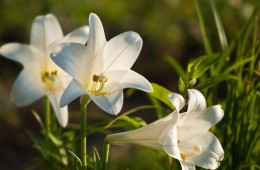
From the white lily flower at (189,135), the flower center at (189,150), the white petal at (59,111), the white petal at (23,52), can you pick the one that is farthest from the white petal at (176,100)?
the white petal at (23,52)

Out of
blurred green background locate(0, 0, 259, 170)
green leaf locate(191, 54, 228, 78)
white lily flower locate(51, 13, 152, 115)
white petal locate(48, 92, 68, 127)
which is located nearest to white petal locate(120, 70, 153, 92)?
white lily flower locate(51, 13, 152, 115)

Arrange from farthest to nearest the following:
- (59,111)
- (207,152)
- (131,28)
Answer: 1. (131,28)
2. (59,111)
3. (207,152)

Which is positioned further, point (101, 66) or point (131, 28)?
point (131, 28)

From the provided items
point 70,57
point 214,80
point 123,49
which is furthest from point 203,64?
point 70,57

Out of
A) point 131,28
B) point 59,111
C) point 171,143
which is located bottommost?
point 131,28

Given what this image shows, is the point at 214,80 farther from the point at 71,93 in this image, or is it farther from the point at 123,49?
the point at 71,93

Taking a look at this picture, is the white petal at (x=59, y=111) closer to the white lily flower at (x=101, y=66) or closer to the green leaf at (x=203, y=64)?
the white lily flower at (x=101, y=66)
